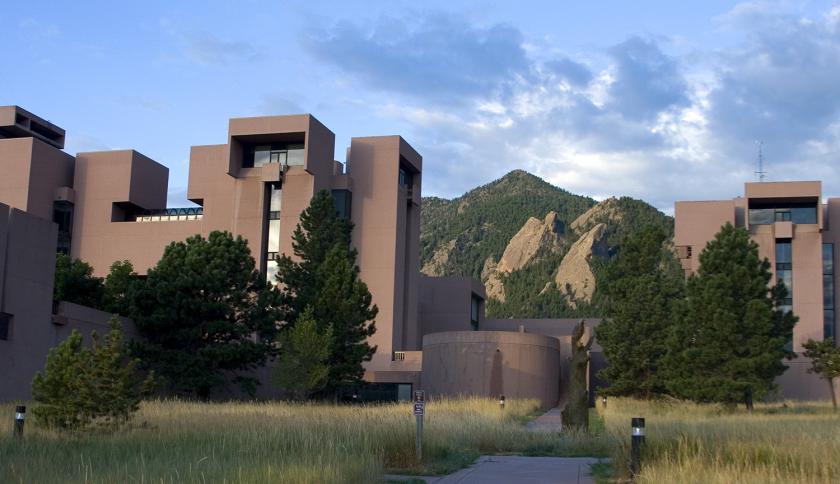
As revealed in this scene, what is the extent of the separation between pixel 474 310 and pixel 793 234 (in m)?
27.4

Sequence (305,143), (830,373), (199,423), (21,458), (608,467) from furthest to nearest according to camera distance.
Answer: (305,143) < (830,373) < (199,423) < (608,467) < (21,458)

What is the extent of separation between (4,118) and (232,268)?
3561 centimetres

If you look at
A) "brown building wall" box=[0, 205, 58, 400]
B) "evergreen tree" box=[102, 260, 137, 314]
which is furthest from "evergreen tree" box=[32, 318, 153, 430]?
"evergreen tree" box=[102, 260, 137, 314]

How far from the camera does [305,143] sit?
65000mm

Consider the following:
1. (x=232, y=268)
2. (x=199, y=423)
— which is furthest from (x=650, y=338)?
(x=199, y=423)

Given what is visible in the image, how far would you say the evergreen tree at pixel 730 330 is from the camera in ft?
134

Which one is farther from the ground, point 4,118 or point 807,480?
point 4,118

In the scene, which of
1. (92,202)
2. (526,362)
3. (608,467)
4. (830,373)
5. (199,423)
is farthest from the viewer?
(92,202)

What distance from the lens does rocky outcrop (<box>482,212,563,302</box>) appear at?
185125 mm

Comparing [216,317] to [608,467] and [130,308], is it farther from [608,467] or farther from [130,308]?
[608,467]

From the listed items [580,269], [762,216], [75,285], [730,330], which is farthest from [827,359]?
[580,269]

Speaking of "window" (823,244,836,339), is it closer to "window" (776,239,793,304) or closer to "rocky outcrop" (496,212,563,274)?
"window" (776,239,793,304)

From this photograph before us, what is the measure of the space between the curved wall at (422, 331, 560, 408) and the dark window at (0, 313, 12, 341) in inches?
914

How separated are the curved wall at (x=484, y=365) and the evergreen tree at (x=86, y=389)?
30703 millimetres
